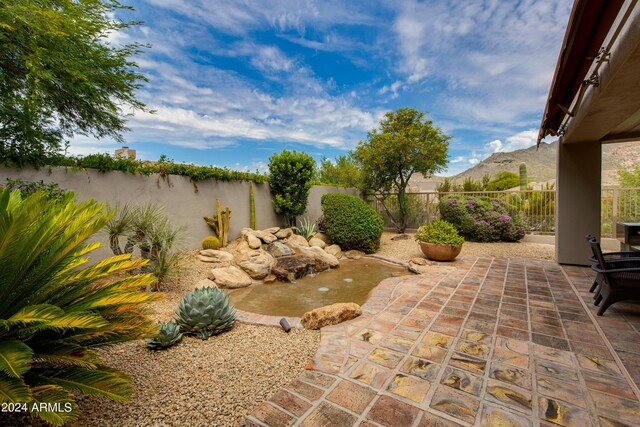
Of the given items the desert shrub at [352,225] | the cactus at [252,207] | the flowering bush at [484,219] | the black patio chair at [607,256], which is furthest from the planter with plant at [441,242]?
the cactus at [252,207]

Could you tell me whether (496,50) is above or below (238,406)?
above

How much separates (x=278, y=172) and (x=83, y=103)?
4.45m

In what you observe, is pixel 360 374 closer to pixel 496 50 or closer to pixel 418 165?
pixel 496 50

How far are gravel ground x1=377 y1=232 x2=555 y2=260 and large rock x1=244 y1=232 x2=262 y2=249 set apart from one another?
327cm

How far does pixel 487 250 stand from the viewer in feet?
22.6

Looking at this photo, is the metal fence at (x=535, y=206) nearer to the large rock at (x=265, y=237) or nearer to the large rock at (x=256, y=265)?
the large rock at (x=265, y=237)

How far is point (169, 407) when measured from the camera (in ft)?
5.29

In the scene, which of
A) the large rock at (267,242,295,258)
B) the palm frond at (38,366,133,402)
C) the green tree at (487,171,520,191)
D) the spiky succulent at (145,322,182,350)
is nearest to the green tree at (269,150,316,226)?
the large rock at (267,242,295,258)

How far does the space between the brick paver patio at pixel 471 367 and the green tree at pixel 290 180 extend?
5.00 meters

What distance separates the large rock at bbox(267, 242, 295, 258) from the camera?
243 inches

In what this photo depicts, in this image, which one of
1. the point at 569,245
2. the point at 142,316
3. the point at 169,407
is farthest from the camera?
the point at 569,245

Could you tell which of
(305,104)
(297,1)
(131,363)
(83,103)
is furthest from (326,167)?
(131,363)

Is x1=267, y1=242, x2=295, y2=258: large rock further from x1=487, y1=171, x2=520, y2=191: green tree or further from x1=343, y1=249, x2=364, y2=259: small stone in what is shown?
x1=487, y1=171, x2=520, y2=191: green tree

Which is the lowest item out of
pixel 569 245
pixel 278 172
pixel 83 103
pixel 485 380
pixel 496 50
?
pixel 485 380
